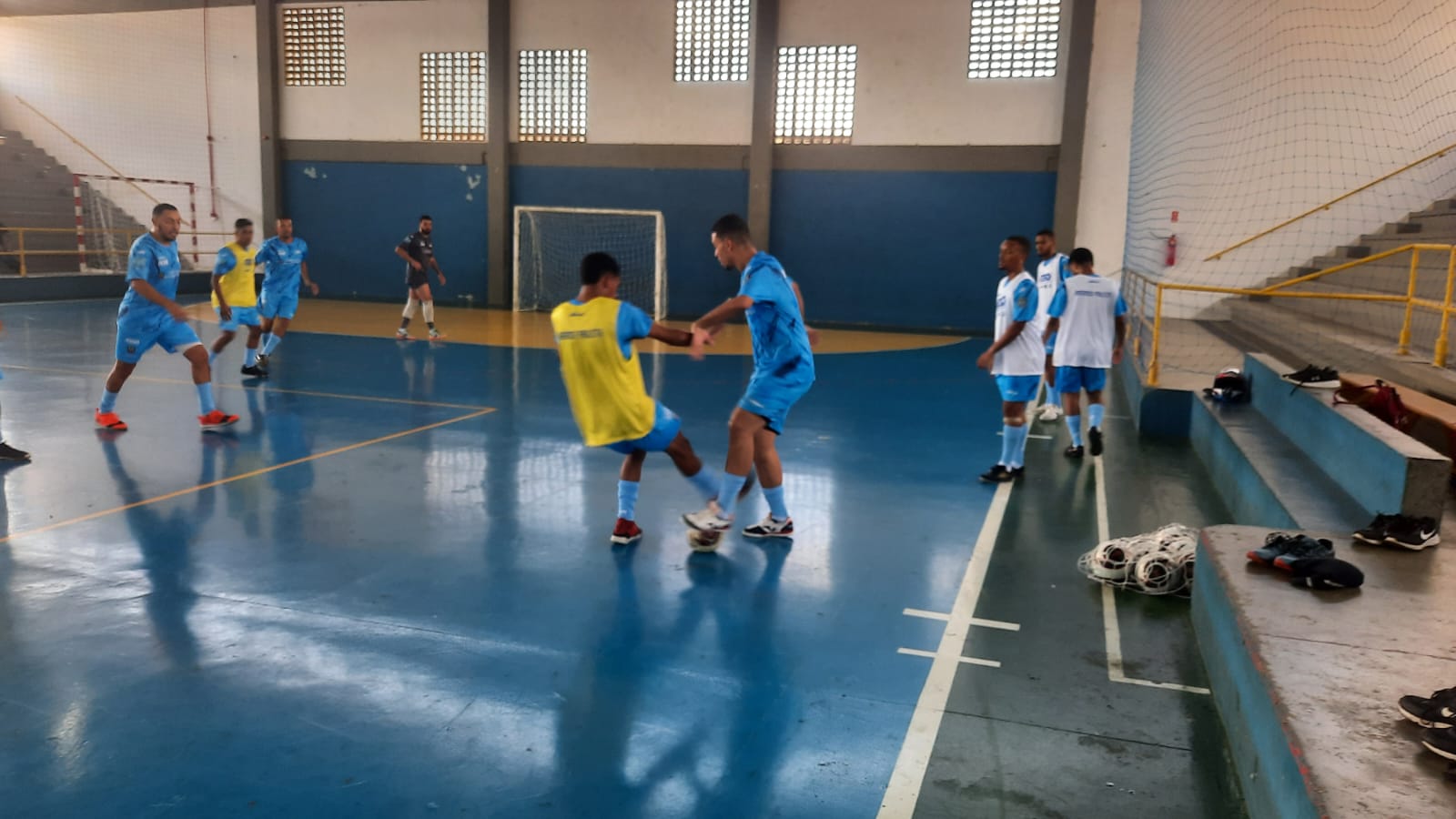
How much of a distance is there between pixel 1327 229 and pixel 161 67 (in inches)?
1049

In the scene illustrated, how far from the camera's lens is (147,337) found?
916cm

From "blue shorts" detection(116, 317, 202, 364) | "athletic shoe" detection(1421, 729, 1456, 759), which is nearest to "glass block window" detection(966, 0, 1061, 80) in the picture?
"blue shorts" detection(116, 317, 202, 364)

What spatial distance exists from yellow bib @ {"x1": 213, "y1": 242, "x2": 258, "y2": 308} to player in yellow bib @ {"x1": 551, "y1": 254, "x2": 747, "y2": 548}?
7907 millimetres

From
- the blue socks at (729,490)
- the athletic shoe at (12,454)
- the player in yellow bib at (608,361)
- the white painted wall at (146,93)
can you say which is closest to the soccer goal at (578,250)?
the white painted wall at (146,93)

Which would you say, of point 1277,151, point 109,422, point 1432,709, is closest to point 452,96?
point 109,422

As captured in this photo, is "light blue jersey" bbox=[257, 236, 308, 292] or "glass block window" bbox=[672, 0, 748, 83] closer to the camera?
"light blue jersey" bbox=[257, 236, 308, 292]

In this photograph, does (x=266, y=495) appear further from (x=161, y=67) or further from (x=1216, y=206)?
→ (x=161, y=67)

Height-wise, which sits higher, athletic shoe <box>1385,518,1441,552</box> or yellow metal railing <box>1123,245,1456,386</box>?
yellow metal railing <box>1123,245,1456,386</box>

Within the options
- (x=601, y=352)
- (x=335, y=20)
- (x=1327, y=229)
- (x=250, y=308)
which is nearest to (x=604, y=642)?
(x=601, y=352)

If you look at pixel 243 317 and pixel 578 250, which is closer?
pixel 243 317

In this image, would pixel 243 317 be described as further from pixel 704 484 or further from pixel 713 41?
pixel 713 41

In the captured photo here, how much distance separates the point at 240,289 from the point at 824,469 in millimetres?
7865

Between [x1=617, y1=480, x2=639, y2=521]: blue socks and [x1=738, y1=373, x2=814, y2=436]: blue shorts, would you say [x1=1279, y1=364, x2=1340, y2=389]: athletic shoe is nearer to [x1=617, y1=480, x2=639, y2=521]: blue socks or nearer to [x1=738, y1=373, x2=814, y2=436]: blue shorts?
[x1=738, y1=373, x2=814, y2=436]: blue shorts

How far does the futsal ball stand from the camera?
597 centimetres
